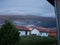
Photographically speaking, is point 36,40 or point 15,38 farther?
point 36,40

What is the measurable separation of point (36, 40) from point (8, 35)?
3.00ft

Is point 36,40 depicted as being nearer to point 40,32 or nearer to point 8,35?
point 40,32

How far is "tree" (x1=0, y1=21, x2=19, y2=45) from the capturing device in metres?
6.31

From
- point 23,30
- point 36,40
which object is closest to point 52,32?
point 36,40

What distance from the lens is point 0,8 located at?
6934 mm

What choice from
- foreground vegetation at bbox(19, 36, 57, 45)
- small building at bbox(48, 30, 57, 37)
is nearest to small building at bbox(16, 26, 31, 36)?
foreground vegetation at bbox(19, 36, 57, 45)

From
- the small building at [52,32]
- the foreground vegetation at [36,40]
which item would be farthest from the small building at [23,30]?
the small building at [52,32]

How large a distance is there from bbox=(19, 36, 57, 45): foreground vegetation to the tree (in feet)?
0.72

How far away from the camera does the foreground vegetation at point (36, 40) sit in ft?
21.3

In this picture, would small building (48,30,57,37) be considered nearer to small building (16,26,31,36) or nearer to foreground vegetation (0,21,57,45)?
foreground vegetation (0,21,57,45)

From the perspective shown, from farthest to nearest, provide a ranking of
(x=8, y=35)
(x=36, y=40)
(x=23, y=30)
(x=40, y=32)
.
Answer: (x=40, y=32) → (x=23, y=30) → (x=36, y=40) → (x=8, y=35)

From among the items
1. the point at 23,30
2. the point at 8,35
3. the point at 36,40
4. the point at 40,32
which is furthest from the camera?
the point at 40,32

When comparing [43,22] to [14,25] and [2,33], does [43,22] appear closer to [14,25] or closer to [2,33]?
[14,25]

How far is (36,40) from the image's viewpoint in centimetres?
657
